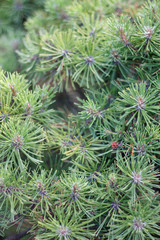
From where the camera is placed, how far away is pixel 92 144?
0.50 m

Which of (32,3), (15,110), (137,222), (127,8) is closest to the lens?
(137,222)

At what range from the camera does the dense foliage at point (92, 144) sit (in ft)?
1.40

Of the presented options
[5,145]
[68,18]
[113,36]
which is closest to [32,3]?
[68,18]

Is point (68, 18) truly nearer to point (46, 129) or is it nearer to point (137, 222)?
point (46, 129)

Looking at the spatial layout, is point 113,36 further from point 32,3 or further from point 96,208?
point 32,3

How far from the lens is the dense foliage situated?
16.7 inches

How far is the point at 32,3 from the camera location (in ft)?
2.99

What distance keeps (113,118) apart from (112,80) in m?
0.10

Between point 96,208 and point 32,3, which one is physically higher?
point 32,3

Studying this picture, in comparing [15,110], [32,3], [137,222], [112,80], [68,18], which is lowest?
[137,222]

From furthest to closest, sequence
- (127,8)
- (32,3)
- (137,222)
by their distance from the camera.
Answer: (32,3), (127,8), (137,222)

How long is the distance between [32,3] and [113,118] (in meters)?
0.63

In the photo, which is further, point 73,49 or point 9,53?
point 9,53

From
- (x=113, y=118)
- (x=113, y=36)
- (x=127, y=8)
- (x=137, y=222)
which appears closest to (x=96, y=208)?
(x=137, y=222)
